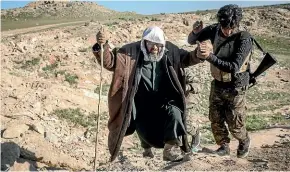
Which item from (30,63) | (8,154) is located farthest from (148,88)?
(30,63)

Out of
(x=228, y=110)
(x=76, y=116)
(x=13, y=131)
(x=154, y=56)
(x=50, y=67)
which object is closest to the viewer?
(x=154, y=56)

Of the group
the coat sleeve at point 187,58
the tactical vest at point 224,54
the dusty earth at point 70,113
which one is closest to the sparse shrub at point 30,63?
the dusty earth at point 70,113

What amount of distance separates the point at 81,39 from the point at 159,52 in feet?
42.1

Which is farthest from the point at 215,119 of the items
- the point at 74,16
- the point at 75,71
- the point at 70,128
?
the point at 74,16

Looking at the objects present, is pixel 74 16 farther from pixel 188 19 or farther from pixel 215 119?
pixel 215 119

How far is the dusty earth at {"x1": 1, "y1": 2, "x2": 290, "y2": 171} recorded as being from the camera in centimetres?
544

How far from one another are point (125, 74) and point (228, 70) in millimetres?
1083

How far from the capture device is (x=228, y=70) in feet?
14.4

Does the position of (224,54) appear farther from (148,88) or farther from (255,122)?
(255,122)

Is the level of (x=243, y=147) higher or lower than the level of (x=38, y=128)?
higher

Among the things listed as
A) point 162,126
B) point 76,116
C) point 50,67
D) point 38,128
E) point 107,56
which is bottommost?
point 76,116

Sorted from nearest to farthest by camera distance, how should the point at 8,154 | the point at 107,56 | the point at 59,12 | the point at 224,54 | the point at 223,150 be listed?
the point at 107,56, the point at 224,54, the point at 8,154, the point at 223,150, the point at 59,12

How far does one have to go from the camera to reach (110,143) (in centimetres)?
458

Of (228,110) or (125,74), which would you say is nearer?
(125,74)
